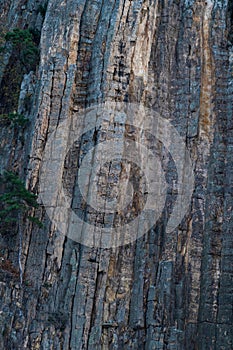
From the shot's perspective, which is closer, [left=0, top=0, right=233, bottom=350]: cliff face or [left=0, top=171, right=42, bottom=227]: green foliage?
[left=0, top=0, right=233, bottom=350]: cliff face

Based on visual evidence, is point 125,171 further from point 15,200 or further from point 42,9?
point 42,9

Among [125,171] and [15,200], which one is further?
[125,171]

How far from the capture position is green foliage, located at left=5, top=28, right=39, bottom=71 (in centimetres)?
3209

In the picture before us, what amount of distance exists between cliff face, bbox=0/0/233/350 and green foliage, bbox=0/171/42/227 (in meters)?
0.49

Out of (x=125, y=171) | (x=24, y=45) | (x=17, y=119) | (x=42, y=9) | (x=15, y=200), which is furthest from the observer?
(x=42, y=9)

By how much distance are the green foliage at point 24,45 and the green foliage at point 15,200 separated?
585 centimetres

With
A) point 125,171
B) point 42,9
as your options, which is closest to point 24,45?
→ point 42,9

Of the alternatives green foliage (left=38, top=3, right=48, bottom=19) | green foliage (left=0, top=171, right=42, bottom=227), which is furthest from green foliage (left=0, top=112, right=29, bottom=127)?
green foliage (left=38, top=3, right=48, bottom=19)

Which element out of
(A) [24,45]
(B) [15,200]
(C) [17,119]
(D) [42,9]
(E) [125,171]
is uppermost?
(D) [42,9]

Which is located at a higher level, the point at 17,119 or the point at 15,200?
the point at 17,119

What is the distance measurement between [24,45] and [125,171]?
287 inches

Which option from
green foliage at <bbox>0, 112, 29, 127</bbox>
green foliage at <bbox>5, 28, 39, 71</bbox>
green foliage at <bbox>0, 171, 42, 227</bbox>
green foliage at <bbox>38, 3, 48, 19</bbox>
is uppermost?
green foliage at <bbox>38, 3, 48, 19</bbox>

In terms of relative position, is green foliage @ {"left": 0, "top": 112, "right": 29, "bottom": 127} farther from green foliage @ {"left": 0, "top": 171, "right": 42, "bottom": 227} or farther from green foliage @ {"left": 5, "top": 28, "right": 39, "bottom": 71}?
green foliage @ {"left": 5, "top": 28, "right": 39, "bottom": 71}

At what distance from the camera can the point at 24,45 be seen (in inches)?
1273
